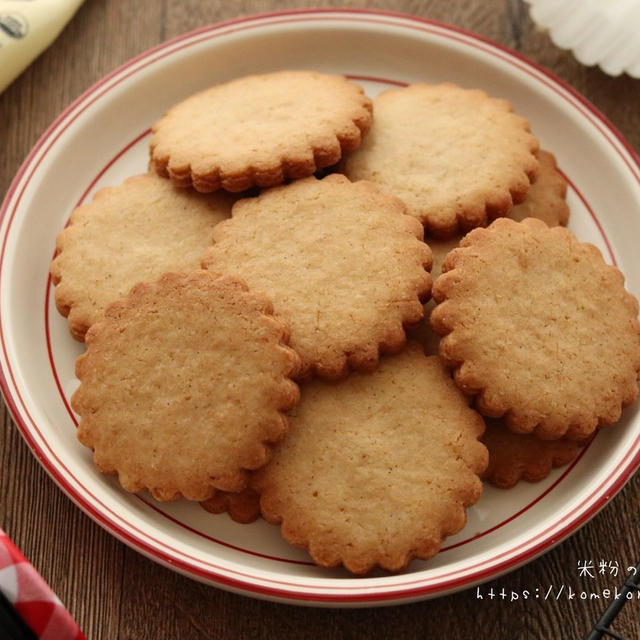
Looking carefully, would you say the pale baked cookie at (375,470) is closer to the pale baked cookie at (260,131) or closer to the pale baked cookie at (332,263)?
the pale baked cookie at (332,263)

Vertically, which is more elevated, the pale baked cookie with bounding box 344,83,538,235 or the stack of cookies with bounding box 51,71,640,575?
the pale baked cookie with bounding box 344,83,538,235

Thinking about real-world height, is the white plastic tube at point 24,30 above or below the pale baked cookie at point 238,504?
above

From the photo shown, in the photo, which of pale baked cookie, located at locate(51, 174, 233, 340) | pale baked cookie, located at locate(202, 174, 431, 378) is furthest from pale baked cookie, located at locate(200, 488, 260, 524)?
pale baked cookie, located at locate(51, 174, 233, 340)

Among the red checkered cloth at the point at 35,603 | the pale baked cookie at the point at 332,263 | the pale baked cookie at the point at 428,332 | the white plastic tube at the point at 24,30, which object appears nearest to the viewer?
the red checkered cloth at the point at 35,603

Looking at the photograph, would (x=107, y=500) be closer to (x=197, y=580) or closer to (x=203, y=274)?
(x=197, y=580)

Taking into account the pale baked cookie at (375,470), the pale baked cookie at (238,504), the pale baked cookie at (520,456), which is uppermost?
the pale baked cookie at (520,456)

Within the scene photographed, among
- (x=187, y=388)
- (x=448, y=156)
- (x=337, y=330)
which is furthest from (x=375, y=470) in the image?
(x=448, y=156)

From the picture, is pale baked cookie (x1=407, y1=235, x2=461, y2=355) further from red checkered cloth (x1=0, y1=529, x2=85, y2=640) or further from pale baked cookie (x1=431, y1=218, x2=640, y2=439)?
red checkered cloth (x1=0, y1=529, x2=85, y2=640)

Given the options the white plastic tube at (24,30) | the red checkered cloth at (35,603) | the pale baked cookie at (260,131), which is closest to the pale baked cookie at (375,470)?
the red checkered cloth at (35,603)
